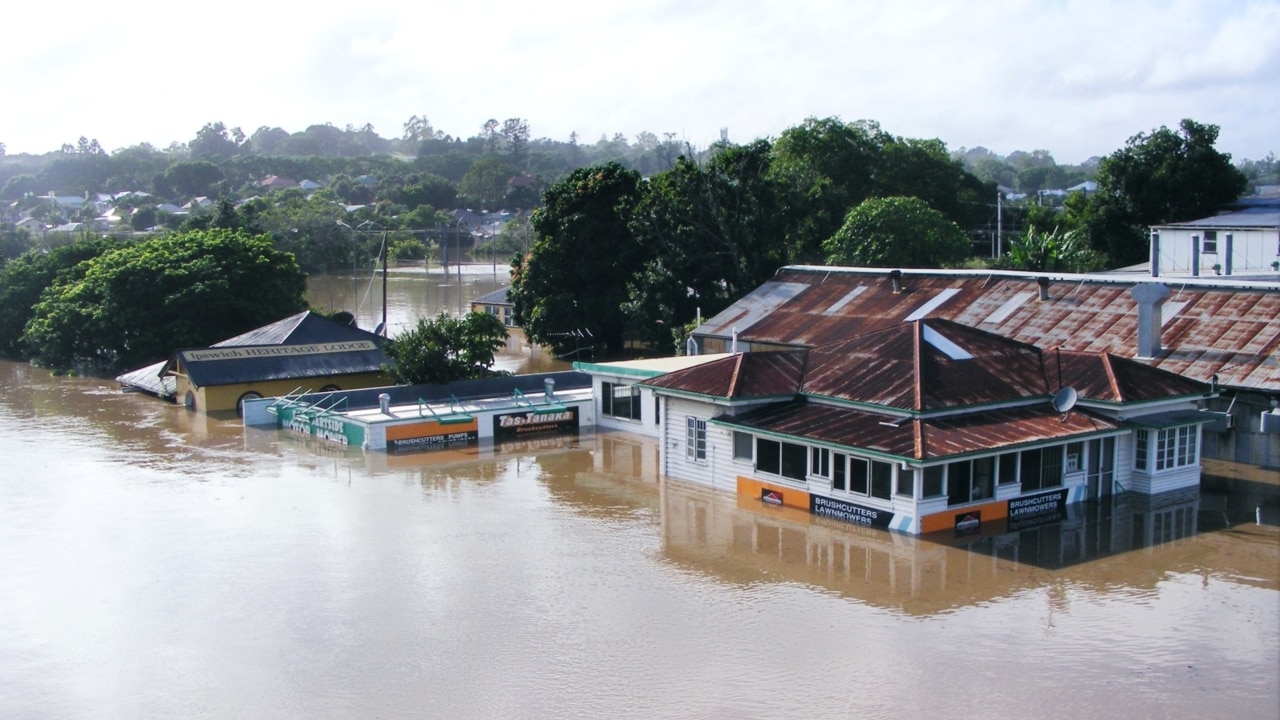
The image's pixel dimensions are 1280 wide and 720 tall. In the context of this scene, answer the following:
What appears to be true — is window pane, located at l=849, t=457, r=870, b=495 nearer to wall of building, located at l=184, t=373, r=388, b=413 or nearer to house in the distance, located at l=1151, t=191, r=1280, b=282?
wall of building, located at l=184, t=373, r=388, b=413

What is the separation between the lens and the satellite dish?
2339 cm

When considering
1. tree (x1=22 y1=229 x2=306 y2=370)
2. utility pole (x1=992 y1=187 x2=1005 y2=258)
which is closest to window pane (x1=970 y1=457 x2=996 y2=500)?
tree (x1=22 y1=229 x2=306 y2=370)

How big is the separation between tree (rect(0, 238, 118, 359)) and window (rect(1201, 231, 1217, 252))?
42.4 m

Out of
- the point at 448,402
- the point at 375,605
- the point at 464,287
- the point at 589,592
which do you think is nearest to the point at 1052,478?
the point at 589,592

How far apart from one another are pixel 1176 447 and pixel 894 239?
21.4m

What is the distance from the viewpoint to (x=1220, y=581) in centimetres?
1927

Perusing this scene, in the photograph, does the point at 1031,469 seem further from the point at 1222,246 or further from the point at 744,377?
the point at 1222,246

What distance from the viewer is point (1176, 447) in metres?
24.7

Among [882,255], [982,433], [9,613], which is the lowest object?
[9,613]

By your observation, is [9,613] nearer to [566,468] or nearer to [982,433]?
[566,468]

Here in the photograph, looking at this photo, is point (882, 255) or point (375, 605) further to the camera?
point (882, 255)

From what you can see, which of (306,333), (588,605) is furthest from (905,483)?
(306,333)

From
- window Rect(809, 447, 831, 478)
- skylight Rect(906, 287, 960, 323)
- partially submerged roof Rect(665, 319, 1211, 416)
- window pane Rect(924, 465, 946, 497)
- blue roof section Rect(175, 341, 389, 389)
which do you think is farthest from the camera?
blue roof section Rect(175, 341, 389, 389)

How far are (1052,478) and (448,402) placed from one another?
16480mm
